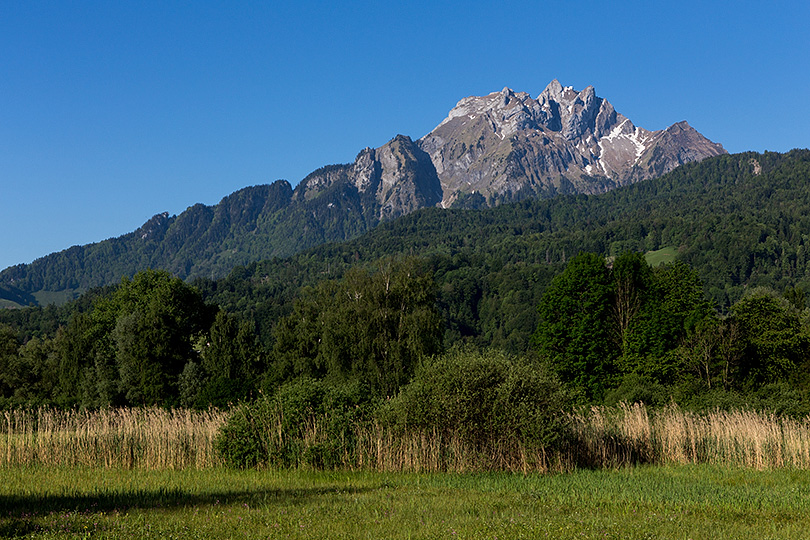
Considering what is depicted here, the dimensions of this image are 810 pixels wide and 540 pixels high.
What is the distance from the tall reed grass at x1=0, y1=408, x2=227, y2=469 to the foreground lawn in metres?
1.28

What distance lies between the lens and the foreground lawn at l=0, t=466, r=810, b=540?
37.0ft

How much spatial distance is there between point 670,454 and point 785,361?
30.2 metres

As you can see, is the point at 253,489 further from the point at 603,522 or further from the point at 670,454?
the point at 670,454

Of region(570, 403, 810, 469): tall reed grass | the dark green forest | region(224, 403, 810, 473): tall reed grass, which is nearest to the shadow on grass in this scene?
region(224, 403, 810, 473): tall reed grass

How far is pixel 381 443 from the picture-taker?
1997 centimetres

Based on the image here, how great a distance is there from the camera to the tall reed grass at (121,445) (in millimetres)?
20109

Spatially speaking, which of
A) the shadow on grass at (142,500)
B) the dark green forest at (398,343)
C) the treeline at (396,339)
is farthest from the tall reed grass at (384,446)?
the treeline at (396,339)

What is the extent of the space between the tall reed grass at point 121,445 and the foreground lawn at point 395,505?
1281 mm

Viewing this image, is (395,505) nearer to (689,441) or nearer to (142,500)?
(142,500)

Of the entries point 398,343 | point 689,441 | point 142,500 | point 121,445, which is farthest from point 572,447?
point 398,343

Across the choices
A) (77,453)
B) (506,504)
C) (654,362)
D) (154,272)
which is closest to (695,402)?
(654,362)

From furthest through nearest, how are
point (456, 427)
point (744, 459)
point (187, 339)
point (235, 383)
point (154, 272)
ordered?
point (154, 272) → point (187, 339) → point (235, 383) → point (744, 459) → point (456, 427)

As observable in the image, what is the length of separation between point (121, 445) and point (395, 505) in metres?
10.7

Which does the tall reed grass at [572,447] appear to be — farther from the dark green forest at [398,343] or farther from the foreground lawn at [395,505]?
the dark green forest at [398,343]
